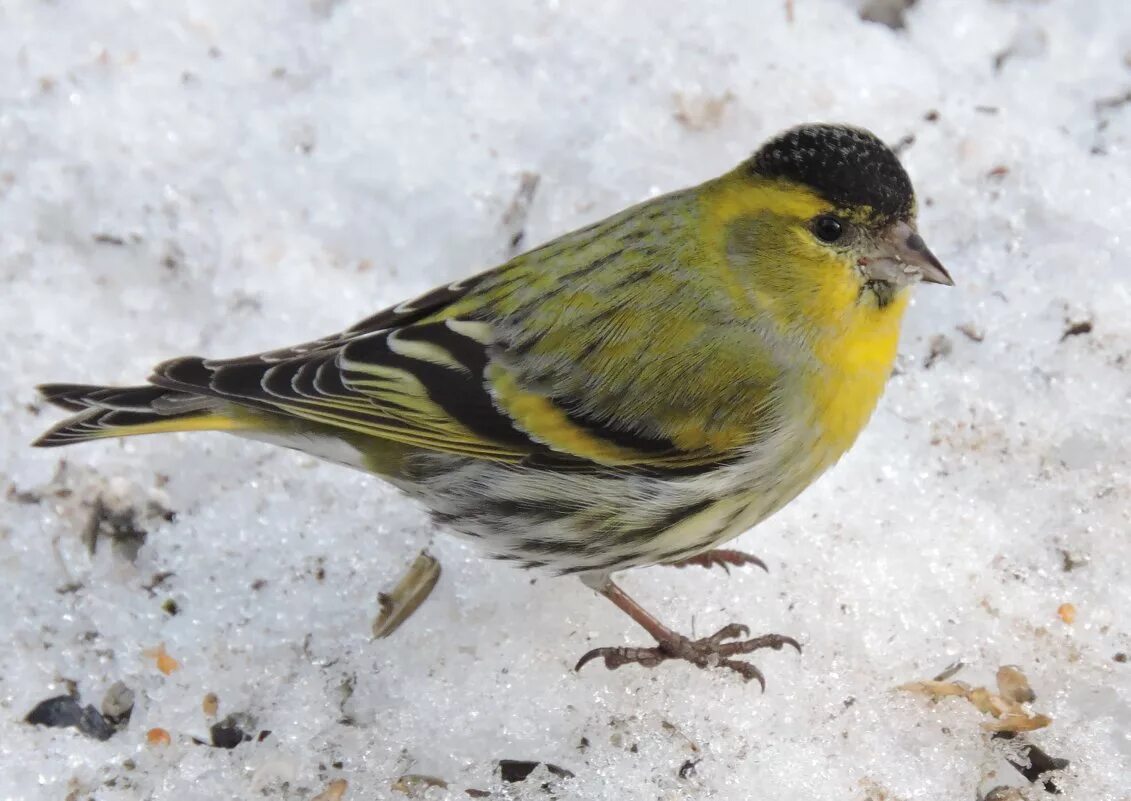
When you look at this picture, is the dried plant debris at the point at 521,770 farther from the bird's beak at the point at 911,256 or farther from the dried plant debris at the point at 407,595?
the bird's beak at the point at 911,256

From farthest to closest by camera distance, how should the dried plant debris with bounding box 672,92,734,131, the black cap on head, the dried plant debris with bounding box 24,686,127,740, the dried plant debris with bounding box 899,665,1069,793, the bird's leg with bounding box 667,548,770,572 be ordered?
the dried plant debris with bounding box 672,92,734,131, the bird's leg with bounding box 667,548,770,572, the dried plant debris with bounding box 24,686,127,740, the dried plant debris with bounding box 899,665,1069,793, the black cap on head

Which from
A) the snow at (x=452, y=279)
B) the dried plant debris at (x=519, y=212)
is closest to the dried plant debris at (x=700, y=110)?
the snow at (x=452, y=279)

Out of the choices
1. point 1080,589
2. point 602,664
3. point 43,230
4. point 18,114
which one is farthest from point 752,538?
point 18,114

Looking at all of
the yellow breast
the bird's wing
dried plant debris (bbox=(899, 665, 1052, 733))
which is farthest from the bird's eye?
dried plant debris (bbox=(899, 665, 1052, 733))

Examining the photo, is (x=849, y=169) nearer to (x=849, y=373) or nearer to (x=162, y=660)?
(x=849, y=373)

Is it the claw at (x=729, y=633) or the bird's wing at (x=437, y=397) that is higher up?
the bird's wing at (x=437, y=397)

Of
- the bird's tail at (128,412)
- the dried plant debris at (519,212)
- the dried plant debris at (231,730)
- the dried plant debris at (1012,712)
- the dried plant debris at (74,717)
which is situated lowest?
the dried plant debris at (74,717)

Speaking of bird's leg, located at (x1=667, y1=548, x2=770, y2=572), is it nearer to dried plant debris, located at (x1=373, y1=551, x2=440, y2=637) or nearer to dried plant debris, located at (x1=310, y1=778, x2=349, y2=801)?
dried plant debris, located at (x1=373, y1=551, x2=440, y2=637)
